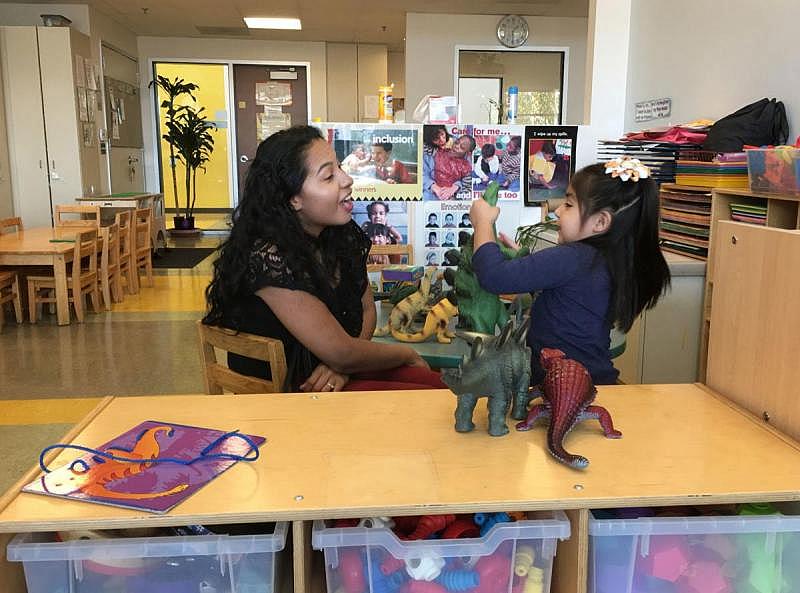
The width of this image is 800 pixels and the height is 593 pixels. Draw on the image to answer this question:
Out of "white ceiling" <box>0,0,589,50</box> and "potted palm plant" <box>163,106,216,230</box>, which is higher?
"white ceiling" <box>0,0,589,50</box>

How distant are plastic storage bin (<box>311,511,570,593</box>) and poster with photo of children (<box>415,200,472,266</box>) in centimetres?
258

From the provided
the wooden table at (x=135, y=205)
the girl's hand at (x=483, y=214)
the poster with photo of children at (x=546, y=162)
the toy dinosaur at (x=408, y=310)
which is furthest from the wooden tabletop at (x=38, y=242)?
the girl's hand at (x=483, y=214)

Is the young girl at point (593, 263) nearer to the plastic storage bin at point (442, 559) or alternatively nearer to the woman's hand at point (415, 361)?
the woman's hand at point (415, 361)

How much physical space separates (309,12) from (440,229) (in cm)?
561

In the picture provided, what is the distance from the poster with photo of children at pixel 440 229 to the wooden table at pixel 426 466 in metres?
2.26

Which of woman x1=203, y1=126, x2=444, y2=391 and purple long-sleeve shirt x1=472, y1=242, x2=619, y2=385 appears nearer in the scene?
purple long-sleeve shirt x1=472, y1=242, x2=619, y2=385

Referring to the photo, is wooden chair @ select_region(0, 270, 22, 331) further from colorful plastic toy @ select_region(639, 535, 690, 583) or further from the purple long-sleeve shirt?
colorful plastic toy @ select_region(639, 535, 690, 583)

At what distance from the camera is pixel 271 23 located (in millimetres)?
8836

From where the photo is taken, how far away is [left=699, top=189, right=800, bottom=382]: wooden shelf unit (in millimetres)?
2395

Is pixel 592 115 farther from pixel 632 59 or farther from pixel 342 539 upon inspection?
pixel 342 539

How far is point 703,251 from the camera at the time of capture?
291 cm

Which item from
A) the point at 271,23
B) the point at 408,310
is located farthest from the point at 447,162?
the point at 271,23

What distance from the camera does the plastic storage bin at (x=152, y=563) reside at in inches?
39.0

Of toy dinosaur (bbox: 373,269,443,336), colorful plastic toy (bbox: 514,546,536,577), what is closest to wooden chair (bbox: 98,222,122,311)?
toy dinosaur (bbox: 373,269,443,336)
